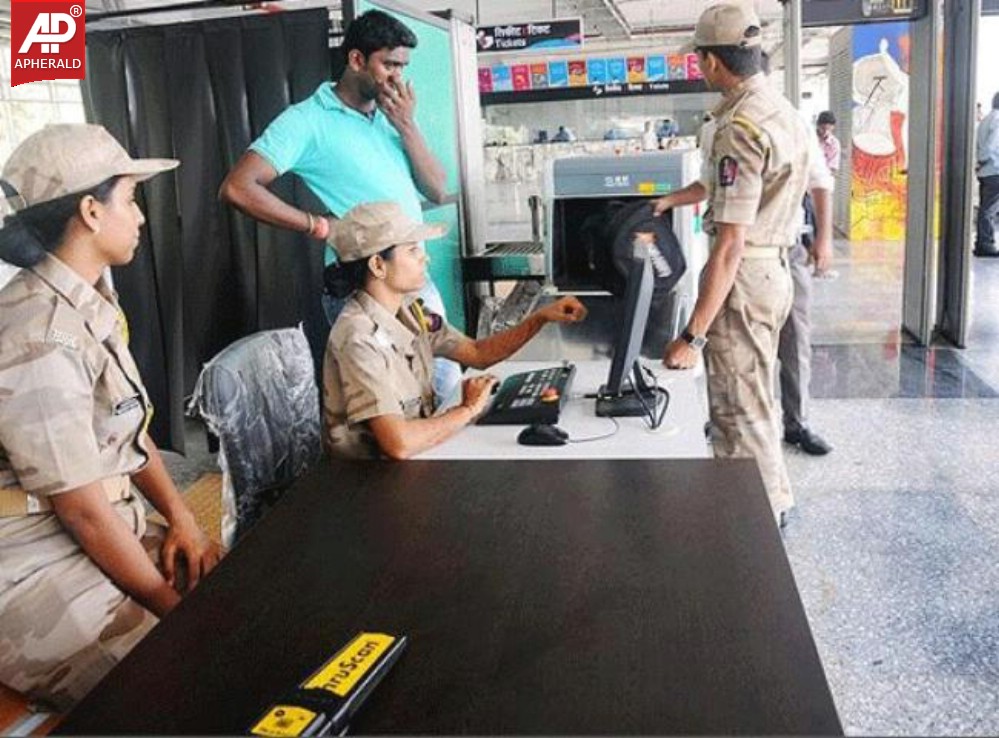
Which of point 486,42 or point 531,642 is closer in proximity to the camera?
point 531,642

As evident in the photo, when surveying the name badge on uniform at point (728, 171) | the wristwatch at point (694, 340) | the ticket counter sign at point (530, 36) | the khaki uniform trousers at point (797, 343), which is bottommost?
the khaki uniform trousers at point (797, 343)

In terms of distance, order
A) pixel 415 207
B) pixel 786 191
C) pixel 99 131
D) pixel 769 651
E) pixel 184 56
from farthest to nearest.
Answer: pixel 184 56 → pixel 415 207 → pixel 786 191 → pixel 99 131 → pixel 769 651

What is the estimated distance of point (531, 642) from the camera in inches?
45.4

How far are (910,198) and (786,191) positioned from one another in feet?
11.2

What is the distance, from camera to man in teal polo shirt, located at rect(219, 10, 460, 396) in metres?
2.80

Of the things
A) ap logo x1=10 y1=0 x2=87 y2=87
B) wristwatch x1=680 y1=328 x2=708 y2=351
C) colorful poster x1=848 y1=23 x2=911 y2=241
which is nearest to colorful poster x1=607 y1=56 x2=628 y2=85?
colorful poster x1=848 y1=23 x2=911 y2=241

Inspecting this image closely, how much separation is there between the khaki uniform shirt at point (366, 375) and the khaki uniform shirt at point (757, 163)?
98 cm

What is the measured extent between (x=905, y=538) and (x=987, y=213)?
23.6 feet

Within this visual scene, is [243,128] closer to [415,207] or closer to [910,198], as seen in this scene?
[415,207]

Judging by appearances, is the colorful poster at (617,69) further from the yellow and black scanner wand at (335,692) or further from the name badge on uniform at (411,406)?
the yellow and black scanner wand at (335,692)

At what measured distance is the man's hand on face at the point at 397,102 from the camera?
9.68ft

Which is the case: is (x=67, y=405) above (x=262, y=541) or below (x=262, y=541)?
above

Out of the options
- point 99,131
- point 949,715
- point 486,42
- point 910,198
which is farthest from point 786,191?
point 486,42

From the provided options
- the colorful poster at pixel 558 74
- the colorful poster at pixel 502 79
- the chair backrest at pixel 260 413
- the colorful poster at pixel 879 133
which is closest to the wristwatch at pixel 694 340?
the chair backrest at pixel 260 413
